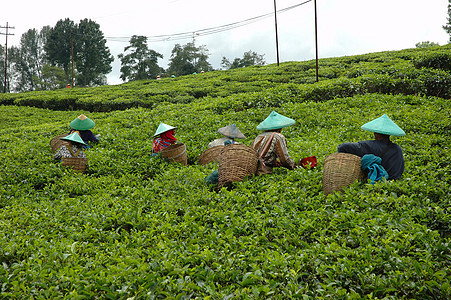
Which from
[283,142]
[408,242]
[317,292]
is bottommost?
[317,292]

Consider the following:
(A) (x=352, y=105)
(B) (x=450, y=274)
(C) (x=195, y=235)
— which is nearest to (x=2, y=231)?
(C) (x=195, y=235)

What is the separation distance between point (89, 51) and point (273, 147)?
142ft

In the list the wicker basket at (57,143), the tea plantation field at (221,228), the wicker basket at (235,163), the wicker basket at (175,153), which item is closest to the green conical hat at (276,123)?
the wicker basket at (235,163)

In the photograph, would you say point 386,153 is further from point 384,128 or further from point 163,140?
point 163,140

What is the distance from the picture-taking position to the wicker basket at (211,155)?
6.59 metres

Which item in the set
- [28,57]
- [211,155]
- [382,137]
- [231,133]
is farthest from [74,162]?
[28,57]

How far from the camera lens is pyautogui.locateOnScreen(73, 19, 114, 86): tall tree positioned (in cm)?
4266

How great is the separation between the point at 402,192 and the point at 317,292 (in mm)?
2143

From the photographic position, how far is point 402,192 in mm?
4211

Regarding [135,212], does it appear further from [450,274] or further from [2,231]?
[450,274]

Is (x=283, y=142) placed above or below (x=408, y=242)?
above

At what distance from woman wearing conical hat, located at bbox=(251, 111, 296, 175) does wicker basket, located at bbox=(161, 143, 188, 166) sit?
5.84 ft

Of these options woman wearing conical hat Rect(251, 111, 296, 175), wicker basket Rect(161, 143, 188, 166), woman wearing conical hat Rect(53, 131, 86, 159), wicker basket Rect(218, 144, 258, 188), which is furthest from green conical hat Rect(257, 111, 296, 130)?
woman wearing conical hat Rect(53, 131, 86, 159)

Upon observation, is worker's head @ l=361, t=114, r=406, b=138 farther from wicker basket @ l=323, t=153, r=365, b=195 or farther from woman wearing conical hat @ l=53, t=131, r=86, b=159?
woman wearing conical hat @ l=53, t=131, r=86, b=159
